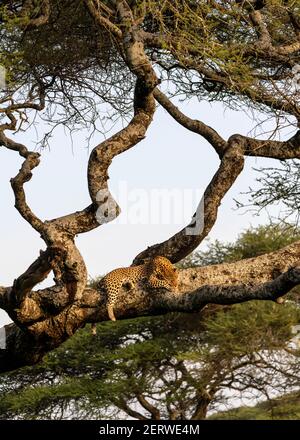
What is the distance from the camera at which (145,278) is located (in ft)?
35.7

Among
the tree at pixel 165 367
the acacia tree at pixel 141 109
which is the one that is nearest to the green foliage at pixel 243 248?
the tree at pixel 165 367

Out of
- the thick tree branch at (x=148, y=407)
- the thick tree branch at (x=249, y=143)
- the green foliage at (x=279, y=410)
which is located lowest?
the green foliage at (x=279, y=410)

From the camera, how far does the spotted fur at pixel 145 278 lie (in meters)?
10.6

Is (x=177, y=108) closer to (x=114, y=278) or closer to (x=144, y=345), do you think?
(x=114, y=278)

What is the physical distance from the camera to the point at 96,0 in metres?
11.3

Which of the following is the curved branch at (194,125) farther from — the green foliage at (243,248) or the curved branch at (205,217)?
the green foliage at (243,248)

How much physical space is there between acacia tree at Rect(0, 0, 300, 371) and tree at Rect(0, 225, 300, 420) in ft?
30.3

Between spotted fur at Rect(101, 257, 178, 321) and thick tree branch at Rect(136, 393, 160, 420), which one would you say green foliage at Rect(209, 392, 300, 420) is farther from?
spotted fur at Rect(101, 257, 178, 321)

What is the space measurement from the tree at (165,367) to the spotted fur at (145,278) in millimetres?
10455

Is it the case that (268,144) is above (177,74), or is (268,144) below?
below

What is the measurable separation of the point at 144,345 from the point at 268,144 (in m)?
10.9

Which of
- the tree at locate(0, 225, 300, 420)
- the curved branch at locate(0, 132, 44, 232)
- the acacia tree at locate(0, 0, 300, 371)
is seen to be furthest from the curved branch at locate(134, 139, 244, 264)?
the tree at locate(0, 225, 300, 420)

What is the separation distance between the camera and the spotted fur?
10648 millimetres

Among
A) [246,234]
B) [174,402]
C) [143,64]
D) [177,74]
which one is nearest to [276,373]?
[174,402]
